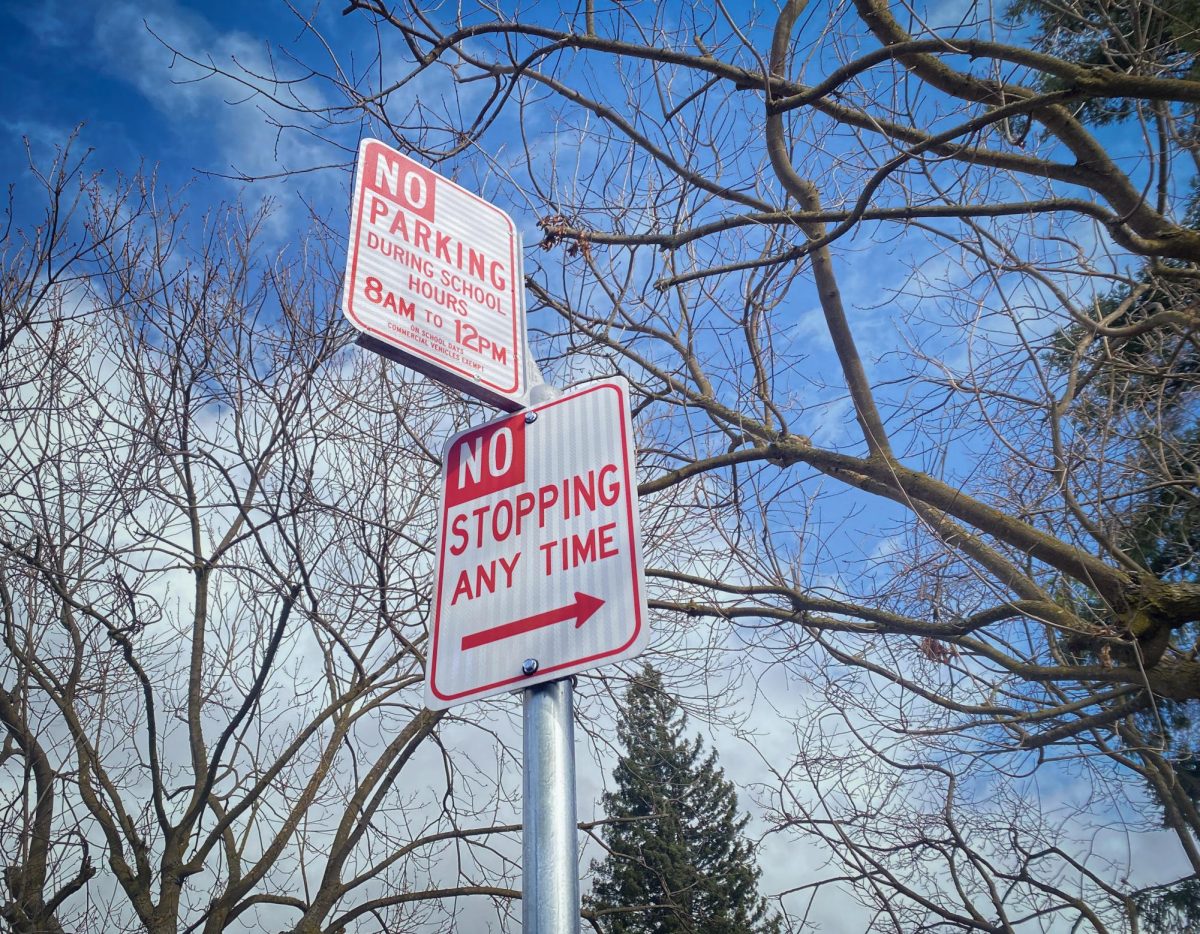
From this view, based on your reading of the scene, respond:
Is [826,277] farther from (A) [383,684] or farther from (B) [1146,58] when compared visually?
(A) [383,684]

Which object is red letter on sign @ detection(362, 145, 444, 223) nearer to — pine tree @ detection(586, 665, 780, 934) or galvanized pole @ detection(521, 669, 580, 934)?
galvanized pole @ detection(521, 669, 580, 934)

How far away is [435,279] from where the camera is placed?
208 centimetres

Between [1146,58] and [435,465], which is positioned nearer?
[1146,58]

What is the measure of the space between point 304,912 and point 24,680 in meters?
2.55

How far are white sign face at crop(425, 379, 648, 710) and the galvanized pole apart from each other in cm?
5

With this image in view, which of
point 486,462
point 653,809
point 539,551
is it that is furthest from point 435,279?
point 653,809

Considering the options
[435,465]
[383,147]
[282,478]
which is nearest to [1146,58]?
[383,147]

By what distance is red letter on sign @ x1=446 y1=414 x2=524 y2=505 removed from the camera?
1.89m

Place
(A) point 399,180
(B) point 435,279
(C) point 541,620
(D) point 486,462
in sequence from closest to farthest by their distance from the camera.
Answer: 1. (C) point 541,620
2. (D) point 486,462
3. (B) point 435,279
4. (A) point 399,180

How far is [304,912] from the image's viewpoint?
22.7 feet

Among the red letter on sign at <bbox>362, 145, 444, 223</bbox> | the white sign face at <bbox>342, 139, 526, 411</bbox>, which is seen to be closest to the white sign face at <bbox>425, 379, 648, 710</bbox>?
the white sign face at <bbox>342, 139, 526, 411</bbox>

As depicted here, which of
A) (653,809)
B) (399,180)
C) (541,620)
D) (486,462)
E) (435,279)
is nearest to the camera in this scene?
(541,620)

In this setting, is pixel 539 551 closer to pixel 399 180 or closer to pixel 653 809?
pixel 399 180

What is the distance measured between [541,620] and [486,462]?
431mm
